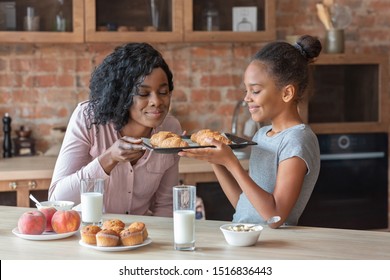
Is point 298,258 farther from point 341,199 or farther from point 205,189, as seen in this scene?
point 341,199

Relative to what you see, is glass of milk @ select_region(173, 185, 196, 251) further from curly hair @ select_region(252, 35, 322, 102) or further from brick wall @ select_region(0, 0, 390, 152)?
brick wall @ select_region(0, 0, 390, 152)

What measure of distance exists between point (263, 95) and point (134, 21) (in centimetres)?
195

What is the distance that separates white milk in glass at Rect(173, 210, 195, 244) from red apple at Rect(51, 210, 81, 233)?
0.35 meters

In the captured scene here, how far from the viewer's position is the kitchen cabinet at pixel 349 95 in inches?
173

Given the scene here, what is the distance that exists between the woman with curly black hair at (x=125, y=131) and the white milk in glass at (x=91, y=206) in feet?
1.18

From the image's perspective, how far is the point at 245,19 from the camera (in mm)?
4301

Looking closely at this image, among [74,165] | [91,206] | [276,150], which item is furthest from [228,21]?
[91,206]

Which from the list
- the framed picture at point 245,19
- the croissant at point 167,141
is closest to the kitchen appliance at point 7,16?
the framed picture at point 245,19

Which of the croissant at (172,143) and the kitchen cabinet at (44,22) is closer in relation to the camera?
the croissant at (172,143)

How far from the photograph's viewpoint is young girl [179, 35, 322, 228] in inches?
86.4

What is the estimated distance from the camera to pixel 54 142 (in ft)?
14.5

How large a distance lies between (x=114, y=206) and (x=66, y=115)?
189 centimetres

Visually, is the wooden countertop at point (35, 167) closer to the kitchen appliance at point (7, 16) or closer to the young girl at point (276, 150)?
the kitchen appliance at point (7, 16)

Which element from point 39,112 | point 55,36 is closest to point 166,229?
point 55,36
